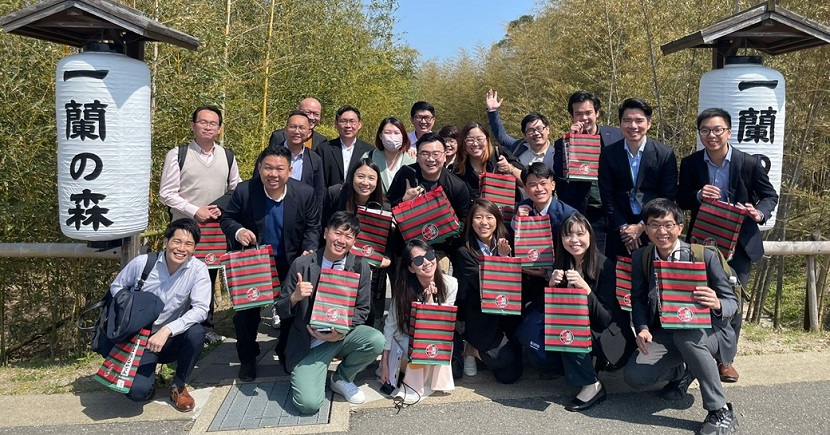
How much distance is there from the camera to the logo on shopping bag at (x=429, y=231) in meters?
3.83

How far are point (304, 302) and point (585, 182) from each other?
2.04 metres

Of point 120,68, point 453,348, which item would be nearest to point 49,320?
point 120,68

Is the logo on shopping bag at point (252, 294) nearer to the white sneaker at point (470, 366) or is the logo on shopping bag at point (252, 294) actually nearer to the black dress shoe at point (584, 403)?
the white sneaker at point (470, 366)

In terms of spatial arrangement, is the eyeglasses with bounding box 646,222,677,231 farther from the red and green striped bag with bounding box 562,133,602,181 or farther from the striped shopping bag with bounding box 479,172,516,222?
the striped shopping bag with bounding box 479,172,516,222

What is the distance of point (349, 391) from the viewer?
11.5 ft

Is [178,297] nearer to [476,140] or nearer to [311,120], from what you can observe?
[311,120]

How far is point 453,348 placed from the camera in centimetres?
373

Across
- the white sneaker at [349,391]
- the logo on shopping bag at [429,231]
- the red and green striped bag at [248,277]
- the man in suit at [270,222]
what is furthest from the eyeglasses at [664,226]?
the red and green striped bag at [248,277]

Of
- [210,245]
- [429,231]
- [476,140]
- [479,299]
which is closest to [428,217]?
[429,231]

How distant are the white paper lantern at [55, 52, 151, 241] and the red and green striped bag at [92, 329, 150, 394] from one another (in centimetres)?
88

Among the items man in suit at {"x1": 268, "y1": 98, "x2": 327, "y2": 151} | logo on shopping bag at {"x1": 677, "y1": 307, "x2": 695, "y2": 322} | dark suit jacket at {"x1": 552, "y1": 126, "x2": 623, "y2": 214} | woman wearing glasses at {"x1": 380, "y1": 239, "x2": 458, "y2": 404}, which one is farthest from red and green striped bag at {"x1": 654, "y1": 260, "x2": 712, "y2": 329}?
man in suit at {"x1": 268, "y1": 98, "x2": 327, "y2": 151}

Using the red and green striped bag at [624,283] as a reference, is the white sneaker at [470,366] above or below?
below

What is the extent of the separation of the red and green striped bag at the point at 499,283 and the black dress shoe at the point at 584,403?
60 centimetres

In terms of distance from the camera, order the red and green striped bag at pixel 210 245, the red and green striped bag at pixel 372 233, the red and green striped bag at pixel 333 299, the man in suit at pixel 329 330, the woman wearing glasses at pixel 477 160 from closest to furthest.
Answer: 1. the red and green striped bag at pixel 333 299
2. the man in suit at pixel 329 330
3. the red and green striped bag at pixel 372 233
4. the red and green striped bag at pixel 210 245
5. the woman wearing glasses at pixel 477 160
